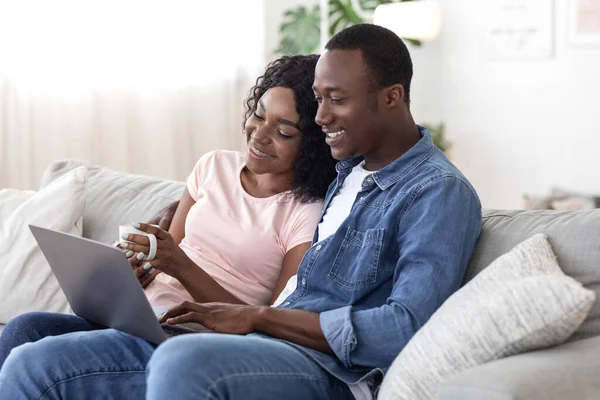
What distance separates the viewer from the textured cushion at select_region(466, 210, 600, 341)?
1522mm

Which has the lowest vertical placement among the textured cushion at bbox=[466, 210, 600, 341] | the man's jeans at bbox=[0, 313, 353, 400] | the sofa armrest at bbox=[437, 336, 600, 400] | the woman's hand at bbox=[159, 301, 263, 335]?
the man's jeans at bbox=[0, 313, 353, 400]

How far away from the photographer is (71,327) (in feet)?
6.11

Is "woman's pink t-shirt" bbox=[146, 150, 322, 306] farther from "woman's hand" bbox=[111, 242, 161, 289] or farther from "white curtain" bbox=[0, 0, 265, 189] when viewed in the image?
"white curtain" bbox=[0, 0, 265, 189]

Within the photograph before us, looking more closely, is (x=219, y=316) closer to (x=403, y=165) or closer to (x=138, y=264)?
(x=138, y=264)

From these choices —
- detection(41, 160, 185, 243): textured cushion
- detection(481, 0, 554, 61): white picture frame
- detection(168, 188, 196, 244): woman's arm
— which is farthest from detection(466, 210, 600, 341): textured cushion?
detection(481, 0, 554, 61): white picture frame

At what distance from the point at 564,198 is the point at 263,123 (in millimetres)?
2453

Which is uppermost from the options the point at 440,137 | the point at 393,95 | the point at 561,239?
the point at 393,95

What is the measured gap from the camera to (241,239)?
2.03 meters

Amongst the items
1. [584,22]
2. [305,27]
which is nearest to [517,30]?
[584,22]

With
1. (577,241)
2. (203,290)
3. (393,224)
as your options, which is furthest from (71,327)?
(577,241)

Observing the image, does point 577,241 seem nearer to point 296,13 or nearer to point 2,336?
point 2,336

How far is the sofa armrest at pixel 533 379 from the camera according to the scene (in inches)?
47.3

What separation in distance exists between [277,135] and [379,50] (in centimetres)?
39

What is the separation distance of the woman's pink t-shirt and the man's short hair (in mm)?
374
